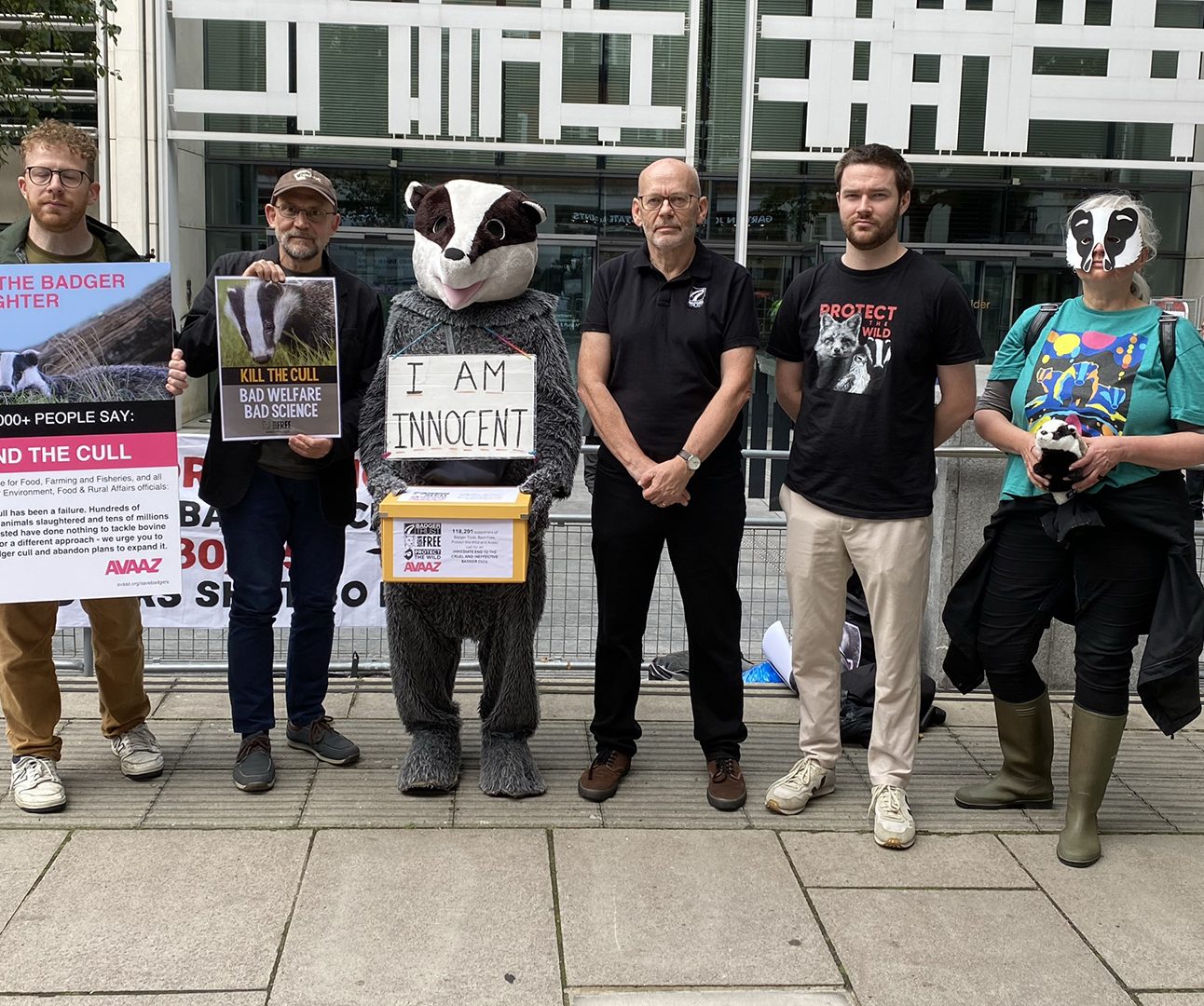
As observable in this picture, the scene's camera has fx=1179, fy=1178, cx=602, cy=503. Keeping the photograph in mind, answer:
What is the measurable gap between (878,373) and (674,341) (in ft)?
2.30

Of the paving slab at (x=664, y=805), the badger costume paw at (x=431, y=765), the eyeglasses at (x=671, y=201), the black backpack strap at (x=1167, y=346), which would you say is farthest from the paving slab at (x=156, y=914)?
the black backpack strap at (x=1167, y=346)

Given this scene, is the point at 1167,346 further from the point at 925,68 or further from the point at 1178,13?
the point at 1178,13

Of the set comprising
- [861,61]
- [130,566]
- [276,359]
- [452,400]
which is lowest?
[130,566]

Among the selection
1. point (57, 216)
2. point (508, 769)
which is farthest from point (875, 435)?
point (57, 216)

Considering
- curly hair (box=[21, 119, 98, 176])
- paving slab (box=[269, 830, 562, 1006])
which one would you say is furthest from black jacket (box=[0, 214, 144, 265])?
paving slab (box=[269, 830, 562, 1006])

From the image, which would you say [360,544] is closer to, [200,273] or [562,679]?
[562,679]

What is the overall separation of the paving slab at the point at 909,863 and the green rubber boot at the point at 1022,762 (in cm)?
27

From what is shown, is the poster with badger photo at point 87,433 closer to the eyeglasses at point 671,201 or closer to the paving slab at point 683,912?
the eyeglasses at point 671,201

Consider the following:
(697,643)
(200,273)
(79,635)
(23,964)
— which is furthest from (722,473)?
(200,273)

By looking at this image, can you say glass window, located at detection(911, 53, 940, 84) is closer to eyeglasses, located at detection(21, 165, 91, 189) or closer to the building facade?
the building facade

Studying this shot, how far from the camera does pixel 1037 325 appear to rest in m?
4.04

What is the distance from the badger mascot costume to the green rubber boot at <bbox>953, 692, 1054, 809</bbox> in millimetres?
1656

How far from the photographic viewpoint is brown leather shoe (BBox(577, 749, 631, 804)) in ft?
14.1

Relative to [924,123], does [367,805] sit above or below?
below
